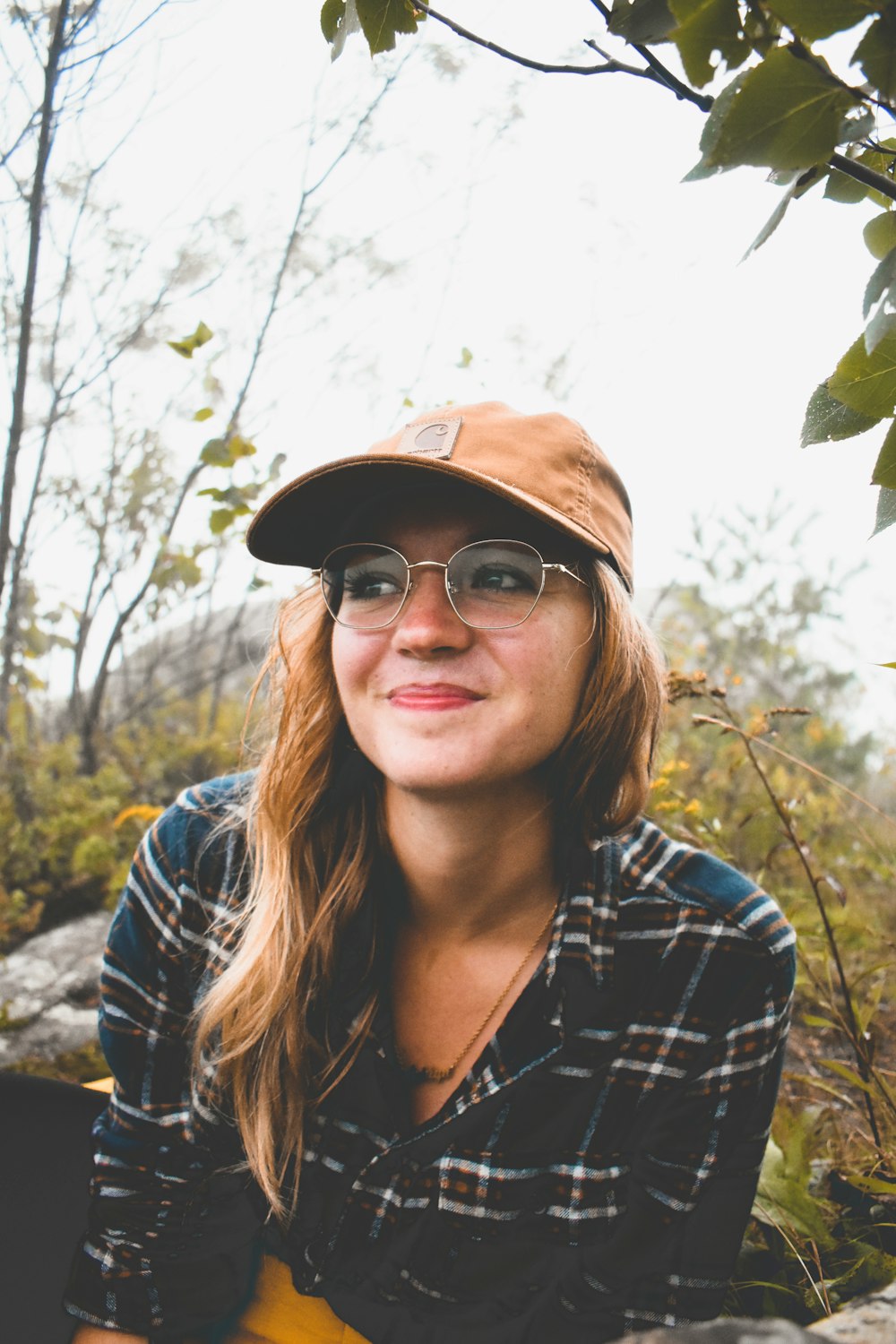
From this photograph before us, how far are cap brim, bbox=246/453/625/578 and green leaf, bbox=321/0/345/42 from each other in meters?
0.62

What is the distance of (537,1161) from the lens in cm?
150

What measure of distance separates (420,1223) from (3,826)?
2.94m

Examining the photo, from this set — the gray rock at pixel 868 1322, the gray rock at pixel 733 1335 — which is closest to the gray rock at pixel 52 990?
the gray rock at pixel 868 1322

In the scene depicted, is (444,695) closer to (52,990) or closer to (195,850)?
(195,850)

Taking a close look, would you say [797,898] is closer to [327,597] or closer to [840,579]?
[327,597]

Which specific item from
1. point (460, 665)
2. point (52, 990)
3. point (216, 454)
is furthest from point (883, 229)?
point (52, 990)

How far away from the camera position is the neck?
1.60 meters

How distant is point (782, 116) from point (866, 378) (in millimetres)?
182

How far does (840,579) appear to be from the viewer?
8.09m

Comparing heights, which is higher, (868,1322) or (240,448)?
(240,448)

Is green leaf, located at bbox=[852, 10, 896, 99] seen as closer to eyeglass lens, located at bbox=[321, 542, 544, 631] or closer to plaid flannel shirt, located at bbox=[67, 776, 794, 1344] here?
eyeglass lens, located at bbox=[321, 542, 544, 631]

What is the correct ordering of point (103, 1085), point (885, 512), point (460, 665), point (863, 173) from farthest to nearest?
point (103, 1085) < point (460, 665) < point (885, 512) < point (863, 173)

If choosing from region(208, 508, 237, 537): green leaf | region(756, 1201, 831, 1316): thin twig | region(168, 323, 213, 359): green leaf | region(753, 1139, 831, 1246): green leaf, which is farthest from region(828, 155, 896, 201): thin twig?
region(208, 508, 237, 537): green leaf

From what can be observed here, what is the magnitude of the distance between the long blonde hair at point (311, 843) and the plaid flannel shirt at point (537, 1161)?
0.08m
